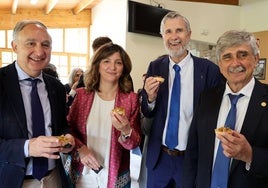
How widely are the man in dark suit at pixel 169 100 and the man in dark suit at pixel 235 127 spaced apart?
0.27 meters

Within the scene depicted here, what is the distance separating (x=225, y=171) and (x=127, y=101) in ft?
2.57

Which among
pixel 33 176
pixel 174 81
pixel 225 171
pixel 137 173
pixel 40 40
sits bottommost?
pixel 137 173

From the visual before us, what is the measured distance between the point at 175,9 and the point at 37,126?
5638 mm

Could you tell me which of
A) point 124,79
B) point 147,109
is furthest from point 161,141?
point 124,79

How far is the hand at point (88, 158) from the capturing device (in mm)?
1793

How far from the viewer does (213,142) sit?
5.20ft

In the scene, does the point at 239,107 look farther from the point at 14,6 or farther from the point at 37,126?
the point at 14,6

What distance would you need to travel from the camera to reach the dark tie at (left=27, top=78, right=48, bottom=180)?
1.65m

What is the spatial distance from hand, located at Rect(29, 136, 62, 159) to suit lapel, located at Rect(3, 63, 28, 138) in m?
0.11

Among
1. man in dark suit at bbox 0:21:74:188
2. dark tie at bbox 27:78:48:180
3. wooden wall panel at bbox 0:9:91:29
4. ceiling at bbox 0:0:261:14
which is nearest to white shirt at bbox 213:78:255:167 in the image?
man in dark suit at bbox 0:21:74:188

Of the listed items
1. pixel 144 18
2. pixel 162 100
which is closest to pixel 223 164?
pixel 162 100

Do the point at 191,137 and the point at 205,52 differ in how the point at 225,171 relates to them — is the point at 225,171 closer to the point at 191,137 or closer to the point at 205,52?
the point at 191,137

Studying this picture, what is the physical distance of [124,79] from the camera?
6.89 feet

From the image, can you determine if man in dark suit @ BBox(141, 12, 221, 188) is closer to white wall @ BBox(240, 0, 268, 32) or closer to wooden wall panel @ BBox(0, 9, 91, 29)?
white wall @ BBox(240, 0, 268, 32)
